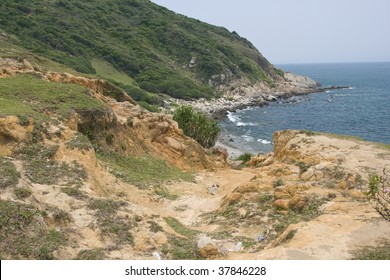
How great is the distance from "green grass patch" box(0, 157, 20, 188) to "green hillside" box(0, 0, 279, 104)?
64307mm

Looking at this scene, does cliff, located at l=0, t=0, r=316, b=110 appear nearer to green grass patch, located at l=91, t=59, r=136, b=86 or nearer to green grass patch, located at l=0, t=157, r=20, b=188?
green grass patch, located at l=91, t=59, r=136, b=86

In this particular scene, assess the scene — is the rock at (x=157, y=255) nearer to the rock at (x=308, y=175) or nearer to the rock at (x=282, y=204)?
the rock at (x=282, y=204)

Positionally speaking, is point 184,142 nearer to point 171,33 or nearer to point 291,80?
point 171,33

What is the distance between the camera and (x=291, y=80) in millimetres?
155625

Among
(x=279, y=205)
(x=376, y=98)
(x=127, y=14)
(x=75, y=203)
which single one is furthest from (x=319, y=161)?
(x=127, y=14)

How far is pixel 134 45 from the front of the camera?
117438 millimetres

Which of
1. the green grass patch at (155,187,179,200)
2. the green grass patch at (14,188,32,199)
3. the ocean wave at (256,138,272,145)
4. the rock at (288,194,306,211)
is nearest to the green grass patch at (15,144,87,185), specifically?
the green grass patch at (14,188,32,199)

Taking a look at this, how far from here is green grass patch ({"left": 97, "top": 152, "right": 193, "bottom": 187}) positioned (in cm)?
2557

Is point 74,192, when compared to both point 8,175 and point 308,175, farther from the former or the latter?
point 308,175

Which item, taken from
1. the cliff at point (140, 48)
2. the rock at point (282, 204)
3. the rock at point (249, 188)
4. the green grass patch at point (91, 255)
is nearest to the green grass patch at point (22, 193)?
the green grass patch at point (91, 255)

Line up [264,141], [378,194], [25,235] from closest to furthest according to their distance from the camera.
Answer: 1. [25,235]
2. [378,194]
3. [264,141]

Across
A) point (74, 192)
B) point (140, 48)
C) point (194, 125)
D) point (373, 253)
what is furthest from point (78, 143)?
point (140, 48)

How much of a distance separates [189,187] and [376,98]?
366ft

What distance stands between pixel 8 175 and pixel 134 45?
10709 cm
